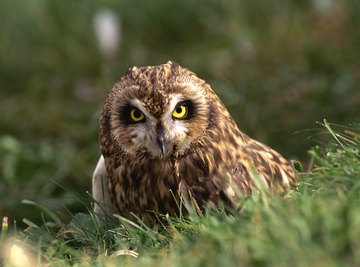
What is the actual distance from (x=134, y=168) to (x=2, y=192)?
1.87 meters

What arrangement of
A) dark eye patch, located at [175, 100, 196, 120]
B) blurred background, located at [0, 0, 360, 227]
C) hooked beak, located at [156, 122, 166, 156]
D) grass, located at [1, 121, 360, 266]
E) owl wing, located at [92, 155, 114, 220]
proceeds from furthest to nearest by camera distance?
blurred background, located at [0, 0, 360, 227] → owl wing, located at [92, 155, 114, 220] → dark eye patch, located at [175, 100, 196, 120] → hooked beak, located at [156, 122, 166, 156] → grass, located at [1, 121, 360, 266]

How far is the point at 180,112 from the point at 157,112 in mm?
126

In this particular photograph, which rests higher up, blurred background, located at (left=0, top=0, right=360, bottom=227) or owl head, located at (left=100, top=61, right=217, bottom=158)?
blurred background, located at (left=0, top=0, right=360, bottom=227)

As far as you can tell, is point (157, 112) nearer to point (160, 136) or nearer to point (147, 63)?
point (160, 136)

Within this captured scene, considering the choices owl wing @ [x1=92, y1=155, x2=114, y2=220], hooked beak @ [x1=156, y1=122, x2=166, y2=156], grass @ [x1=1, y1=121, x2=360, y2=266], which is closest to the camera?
grass @ [x1=1, y1=121, x2=360, y2=266]

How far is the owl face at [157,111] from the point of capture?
378 centimetres

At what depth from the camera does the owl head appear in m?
3.78

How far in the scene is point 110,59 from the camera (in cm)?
767

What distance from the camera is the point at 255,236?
9.20ft

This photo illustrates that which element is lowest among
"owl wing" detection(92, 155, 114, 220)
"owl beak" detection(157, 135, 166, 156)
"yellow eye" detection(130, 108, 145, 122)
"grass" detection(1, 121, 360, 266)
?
"grass" detection(1, 121, 360, 266)

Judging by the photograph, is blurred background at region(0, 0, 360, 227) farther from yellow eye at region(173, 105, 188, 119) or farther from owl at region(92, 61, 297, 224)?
yellow eye at region(173, 105, 188, 119)

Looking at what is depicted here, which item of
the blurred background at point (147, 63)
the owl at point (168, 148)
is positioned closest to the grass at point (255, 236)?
the owl at point (168, 148)

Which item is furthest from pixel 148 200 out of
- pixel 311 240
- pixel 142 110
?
pixel 311 240

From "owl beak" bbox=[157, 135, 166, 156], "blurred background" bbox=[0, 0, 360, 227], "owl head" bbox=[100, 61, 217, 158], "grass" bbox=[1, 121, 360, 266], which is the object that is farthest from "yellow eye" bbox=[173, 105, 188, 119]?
"blurred background" bbox=[0, 0, 360, 227]
